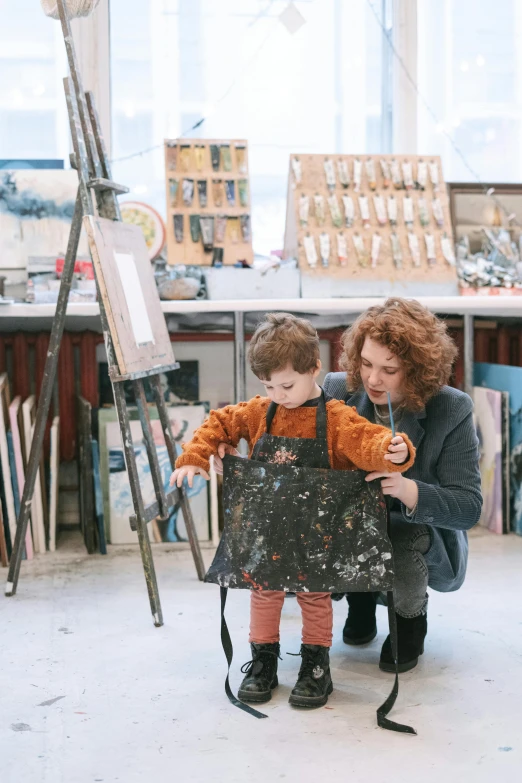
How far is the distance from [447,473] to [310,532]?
365mm

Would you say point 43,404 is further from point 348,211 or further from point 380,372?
point 348,211

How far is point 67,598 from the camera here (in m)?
2.45

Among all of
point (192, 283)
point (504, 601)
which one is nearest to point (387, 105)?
point (192, 283)

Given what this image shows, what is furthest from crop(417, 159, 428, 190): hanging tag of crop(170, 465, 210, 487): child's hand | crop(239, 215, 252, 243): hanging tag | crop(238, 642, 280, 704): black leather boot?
crop(238, 642, 280, 704): black leather boot

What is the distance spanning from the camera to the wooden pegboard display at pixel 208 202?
3.09m

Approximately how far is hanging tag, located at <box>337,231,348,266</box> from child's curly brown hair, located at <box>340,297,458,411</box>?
3.79 ft

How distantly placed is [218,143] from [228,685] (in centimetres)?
202

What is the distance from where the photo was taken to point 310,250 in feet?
10.2

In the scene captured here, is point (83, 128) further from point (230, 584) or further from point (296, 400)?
point (230, 584)

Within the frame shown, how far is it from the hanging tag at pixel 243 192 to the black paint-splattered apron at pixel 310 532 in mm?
1618

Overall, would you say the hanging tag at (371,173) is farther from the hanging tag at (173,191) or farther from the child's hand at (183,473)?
the child's hand at (183,473)

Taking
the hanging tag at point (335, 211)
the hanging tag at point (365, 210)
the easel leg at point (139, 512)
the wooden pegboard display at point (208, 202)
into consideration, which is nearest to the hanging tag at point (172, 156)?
the wooden pegboard display at point (208, 202)

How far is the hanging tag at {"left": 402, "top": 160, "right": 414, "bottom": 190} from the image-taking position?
3.27 m

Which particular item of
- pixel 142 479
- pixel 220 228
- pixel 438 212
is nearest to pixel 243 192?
pixel 220 228
